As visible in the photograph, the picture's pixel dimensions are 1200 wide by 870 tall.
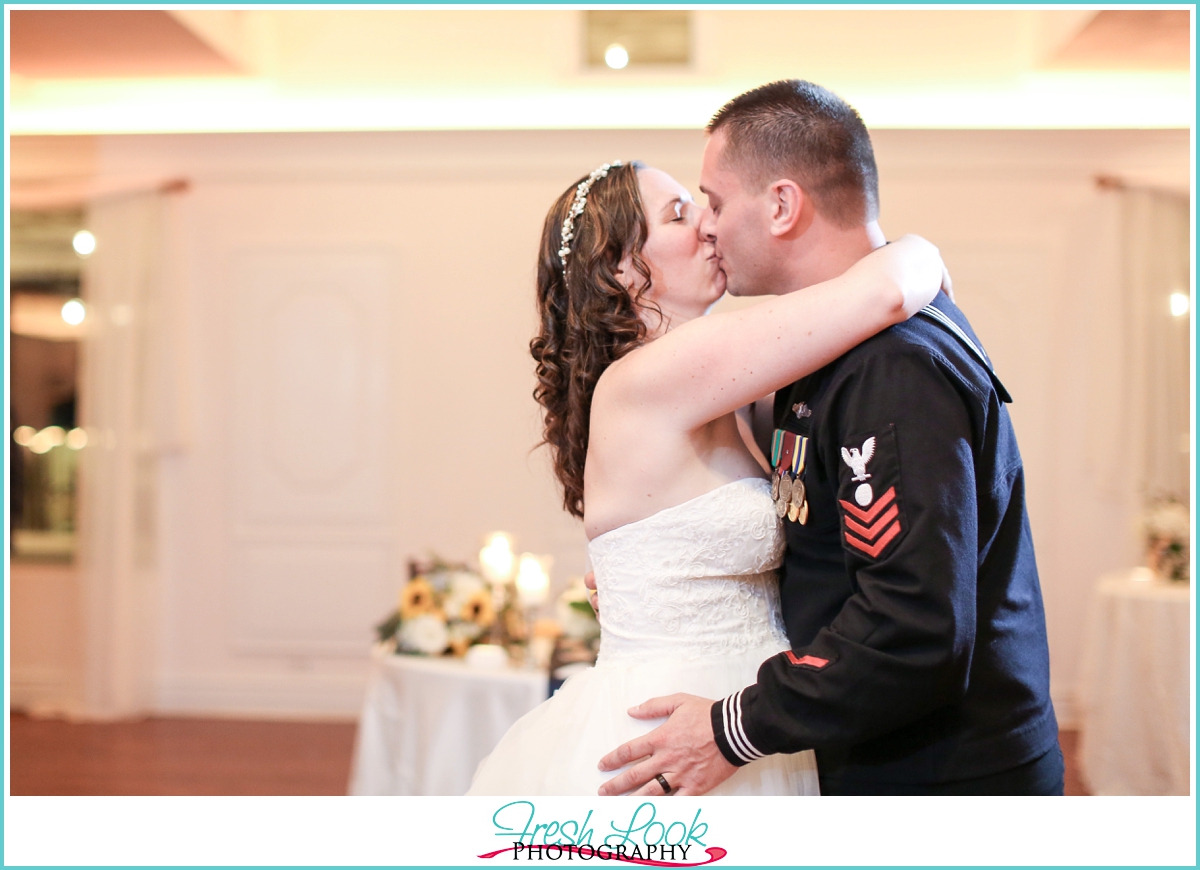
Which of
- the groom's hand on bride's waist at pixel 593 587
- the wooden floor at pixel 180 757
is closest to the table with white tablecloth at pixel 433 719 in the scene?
the wooden floor at pixel 180 757

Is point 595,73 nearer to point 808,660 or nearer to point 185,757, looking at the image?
point 185,757

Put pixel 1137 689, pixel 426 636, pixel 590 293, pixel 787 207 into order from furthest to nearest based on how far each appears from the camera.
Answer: pixel 1137 689 < pixel 426 636 < pixel 590 293 < pixel 787 207

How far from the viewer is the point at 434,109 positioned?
5.63 meters

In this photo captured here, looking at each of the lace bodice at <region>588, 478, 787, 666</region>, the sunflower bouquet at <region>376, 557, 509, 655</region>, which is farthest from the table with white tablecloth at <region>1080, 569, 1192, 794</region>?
the lace bodice at <region>588, 478, 787, 666</region>

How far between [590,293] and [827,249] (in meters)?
0.43

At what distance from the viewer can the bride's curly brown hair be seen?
1771 millimetres

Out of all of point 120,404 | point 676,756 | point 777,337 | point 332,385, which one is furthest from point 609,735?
point 120,404

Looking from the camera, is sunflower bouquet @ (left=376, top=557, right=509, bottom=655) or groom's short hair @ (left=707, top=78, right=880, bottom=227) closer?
groom's short hair @ (left=707, top=78, right=880, bottom=227)

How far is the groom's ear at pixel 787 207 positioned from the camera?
5.25 ft

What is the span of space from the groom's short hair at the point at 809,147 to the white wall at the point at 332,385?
13.2 ft

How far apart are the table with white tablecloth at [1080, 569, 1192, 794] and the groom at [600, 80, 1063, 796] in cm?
283

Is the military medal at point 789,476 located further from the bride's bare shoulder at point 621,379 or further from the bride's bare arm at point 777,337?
the bride's bare shoulder at point 621,379

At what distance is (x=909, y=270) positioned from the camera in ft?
4.62

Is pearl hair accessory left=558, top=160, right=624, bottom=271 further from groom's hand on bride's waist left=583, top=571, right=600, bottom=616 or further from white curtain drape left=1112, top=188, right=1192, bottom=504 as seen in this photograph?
white curtain drape left=1112, top=188, right=1192, bottom=504
